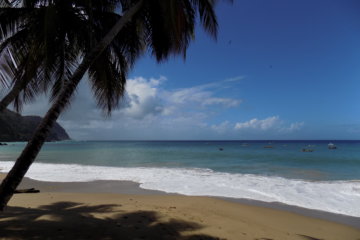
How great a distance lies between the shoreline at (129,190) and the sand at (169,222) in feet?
1.42

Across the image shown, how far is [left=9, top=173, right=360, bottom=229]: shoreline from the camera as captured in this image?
6730 mm

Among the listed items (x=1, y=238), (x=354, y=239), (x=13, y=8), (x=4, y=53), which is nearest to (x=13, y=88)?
(x=4, y=53)

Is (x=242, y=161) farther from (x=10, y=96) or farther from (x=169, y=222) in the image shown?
(x=10, y=96)

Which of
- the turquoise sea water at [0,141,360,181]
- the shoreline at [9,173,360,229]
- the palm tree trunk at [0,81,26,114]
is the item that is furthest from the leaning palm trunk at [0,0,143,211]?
the turquoise sea water at [0,141,360,181]

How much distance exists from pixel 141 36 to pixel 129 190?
258 inches

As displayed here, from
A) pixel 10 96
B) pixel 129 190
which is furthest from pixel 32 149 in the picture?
pixel 129 190

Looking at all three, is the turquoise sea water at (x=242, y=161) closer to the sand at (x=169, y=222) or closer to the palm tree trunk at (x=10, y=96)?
the sand at (x=169, y=222)

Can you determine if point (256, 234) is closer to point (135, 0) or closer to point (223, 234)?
point (223, 234)

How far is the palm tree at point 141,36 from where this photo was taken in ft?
11.7

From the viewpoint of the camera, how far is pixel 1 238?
2850 mm

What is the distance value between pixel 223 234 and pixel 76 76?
4.22 m

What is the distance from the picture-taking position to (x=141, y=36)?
707 cm

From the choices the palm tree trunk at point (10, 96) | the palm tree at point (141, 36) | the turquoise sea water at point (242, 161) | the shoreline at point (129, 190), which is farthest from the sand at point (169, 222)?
the turquoise sea water at point (242, 161)

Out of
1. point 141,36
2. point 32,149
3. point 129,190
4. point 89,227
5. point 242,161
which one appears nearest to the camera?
point 32,149
